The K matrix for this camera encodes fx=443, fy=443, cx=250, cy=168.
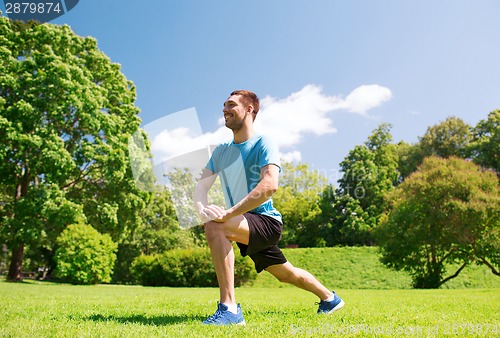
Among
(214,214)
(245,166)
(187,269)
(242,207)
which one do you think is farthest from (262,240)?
(187,269)

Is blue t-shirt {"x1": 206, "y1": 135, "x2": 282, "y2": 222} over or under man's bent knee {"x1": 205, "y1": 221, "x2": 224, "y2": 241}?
over

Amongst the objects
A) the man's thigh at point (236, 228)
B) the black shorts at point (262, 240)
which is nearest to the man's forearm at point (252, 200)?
the man's thigh at point (236, 228)

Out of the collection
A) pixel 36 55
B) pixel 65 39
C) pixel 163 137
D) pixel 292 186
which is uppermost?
pixel 65 39

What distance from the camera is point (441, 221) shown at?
18281 mm

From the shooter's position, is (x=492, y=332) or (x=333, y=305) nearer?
(x=492, y=332)

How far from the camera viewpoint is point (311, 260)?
25.1 m

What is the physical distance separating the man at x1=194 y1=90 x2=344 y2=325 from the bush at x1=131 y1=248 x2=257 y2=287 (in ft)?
56.4

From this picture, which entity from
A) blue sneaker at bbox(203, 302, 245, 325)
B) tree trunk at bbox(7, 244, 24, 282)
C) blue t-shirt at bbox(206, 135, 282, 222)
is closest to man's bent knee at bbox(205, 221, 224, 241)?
blue t-shirt at bbox(206, 135, 282, 222)

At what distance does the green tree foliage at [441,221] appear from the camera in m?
17.6

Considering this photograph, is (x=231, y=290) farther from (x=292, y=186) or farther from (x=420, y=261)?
(x=292, y=186)

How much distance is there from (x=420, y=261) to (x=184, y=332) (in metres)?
18.4

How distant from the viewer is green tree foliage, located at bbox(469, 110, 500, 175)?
112ft

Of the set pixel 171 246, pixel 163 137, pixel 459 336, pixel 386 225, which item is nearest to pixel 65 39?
pixel 171 246

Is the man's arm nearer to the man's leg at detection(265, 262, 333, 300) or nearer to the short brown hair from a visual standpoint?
the short brown hair
